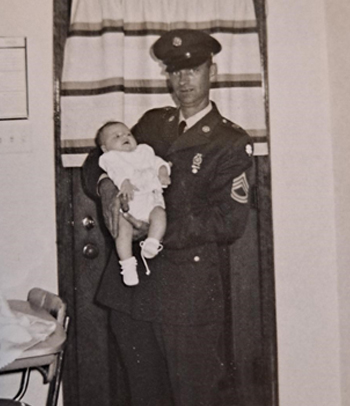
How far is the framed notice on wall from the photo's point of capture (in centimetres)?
195

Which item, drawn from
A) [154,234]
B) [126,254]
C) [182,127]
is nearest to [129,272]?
[126,254]

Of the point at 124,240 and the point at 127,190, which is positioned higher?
the point at 127,190

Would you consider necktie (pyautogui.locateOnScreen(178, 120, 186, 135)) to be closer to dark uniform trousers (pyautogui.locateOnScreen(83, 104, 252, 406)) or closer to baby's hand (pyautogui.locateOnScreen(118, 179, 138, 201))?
dark uniform trousers (pyautogui.locateOnScreen(83, 104, 252, 406))

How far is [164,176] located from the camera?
76.1 inches

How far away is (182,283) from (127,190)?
44 centimetres

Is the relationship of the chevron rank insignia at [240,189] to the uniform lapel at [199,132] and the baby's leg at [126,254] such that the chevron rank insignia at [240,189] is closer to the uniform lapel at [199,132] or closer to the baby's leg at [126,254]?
→ the uniform lapel at [199,132]

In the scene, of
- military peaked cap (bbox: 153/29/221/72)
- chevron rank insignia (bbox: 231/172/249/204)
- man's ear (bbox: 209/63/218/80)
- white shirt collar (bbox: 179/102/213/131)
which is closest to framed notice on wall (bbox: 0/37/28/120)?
military peaked cap (bbox: 153/29/221/72)

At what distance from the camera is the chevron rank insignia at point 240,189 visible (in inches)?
77.4

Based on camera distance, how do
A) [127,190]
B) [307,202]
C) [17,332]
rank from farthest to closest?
Result: [307,202], [127,190], [17,332]

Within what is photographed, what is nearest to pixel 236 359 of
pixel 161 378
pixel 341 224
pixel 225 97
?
pixel 161 378

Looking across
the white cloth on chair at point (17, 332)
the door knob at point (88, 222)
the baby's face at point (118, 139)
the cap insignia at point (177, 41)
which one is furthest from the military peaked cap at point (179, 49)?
the white cloth on chair at point (17, 332)

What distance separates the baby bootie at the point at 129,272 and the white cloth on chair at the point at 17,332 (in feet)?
1.46

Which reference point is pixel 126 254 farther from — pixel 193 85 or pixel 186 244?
pixel 193 85

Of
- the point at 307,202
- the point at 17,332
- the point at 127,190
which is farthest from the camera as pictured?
the point at 307,202
